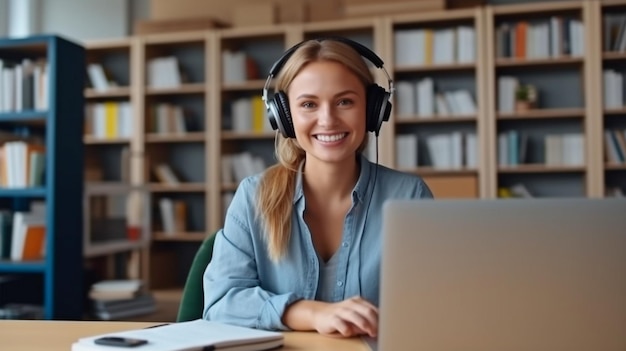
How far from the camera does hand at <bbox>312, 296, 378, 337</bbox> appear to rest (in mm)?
1135

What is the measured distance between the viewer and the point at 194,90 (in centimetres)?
468

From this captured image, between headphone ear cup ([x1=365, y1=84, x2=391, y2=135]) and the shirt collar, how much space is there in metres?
0.09

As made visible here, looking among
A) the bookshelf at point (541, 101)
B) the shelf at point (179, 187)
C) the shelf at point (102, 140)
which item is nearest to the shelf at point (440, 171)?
the bookshelf at point (541, 101)

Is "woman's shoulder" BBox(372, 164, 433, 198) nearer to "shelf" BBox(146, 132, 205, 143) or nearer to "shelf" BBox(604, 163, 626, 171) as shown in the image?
"shelf" BBox(604, 163, 626, 171)

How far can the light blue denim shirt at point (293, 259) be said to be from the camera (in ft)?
4.59

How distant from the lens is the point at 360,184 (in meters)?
1.54

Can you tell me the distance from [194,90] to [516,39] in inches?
83.9

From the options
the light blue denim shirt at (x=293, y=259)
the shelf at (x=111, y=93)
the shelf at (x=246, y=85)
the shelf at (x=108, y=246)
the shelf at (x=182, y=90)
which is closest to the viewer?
the light blue denim shirt at (x=293, y=259)

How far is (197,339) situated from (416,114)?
3501 mm

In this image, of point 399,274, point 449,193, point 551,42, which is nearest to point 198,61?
point 449,193

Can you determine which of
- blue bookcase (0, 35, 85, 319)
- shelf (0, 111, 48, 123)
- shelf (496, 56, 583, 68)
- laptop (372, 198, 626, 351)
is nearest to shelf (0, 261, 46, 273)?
blue bookcase (0, 35, 85, 319)

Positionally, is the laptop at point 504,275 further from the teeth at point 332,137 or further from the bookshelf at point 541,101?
the bookshelf at point 541,101

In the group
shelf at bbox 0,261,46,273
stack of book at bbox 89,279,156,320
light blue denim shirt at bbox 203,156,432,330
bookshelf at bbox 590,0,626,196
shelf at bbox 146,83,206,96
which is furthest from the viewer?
shelf at bbox 146,83,206,96

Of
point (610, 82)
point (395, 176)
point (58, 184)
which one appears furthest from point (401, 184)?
point (610, 82)
